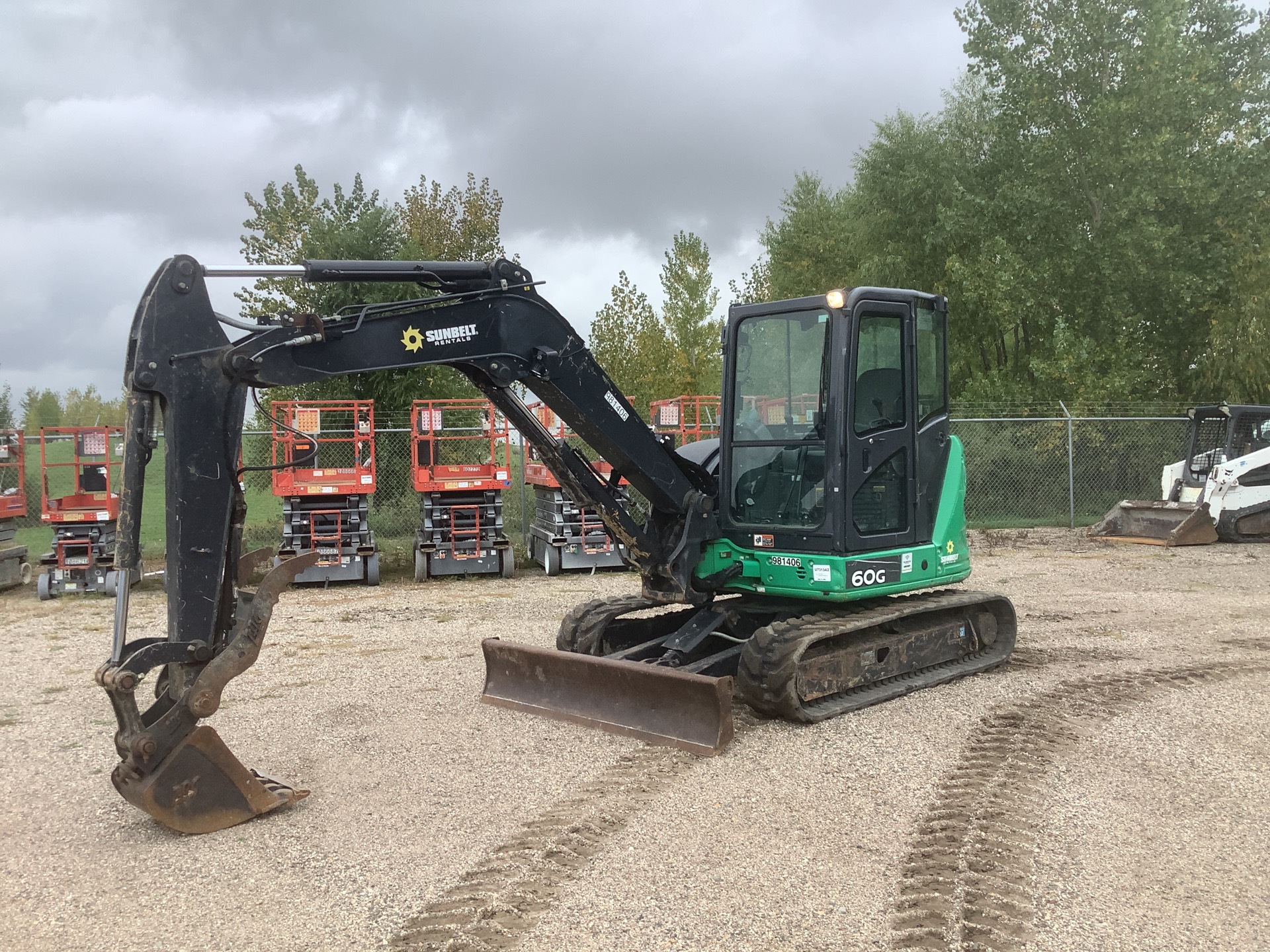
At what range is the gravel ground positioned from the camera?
3.79m

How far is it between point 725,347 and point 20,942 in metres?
5.16

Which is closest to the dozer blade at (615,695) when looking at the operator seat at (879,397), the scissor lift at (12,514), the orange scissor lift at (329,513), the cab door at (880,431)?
the cab door at (880,431)

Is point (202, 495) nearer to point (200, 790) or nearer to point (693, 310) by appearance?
point (200, 790)

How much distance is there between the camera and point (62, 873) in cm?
431

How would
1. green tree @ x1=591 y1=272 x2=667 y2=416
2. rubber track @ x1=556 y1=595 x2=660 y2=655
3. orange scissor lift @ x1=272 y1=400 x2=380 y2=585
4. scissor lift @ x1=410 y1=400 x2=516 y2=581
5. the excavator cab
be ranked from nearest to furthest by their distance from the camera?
the excavator cab → rubber track @ x1=556 y1=595 x2=660 y2=655 → orange scissor lift @ x1=272 y1=400 x2=380 y2=585 → scissor lift @ x1=410 y1=400 x2=516 y2=581 → green tree @ x1=591 y1=272 x2=667 y2=416

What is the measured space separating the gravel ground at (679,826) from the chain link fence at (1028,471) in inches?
Answer: 370

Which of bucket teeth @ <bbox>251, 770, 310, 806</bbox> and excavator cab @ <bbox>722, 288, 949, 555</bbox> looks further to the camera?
excavator cab @ <bbox>722, 288, 949, 555</bbox>

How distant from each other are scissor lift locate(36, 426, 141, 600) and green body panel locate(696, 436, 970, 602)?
9.04 metres

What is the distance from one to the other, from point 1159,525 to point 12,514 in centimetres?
1654

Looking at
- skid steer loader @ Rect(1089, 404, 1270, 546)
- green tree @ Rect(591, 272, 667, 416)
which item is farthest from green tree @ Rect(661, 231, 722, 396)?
skid steer loader @ Rect(1089, 404, 1270, 546)

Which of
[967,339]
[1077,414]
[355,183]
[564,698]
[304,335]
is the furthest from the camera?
[355,183]

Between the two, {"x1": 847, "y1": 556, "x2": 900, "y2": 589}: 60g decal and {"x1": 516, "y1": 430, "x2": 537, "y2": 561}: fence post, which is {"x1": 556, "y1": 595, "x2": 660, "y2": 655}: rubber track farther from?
{"x1": 516, "y1": 430, "x2": 537, "y2": 561}: fence post

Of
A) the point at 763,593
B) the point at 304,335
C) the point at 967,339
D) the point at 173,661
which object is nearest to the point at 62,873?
the point at 173,661

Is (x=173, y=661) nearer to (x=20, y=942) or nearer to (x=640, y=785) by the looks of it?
(x=20, y=942)
